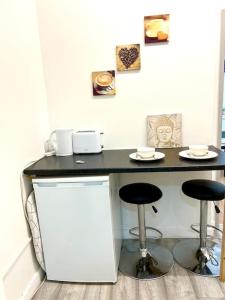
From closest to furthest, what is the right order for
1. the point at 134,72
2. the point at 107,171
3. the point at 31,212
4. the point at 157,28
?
the point at 107,171 < the point at 31,212 < the point at 157,28 < the point at 134,72

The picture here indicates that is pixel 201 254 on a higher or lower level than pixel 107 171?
lower

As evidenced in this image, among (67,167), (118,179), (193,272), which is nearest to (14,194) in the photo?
(67,167)

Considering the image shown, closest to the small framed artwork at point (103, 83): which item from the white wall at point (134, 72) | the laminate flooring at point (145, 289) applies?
the white wall at point (134, 72)

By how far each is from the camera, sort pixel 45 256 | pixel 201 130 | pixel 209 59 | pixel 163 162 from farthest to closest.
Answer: pixel 201 130
pixel 209 59
pixel 45 256
pixel 163 162

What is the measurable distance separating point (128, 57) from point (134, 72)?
0.43ft

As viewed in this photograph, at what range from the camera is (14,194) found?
65.0 inches

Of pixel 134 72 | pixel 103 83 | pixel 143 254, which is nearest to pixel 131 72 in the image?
pixel 134 72

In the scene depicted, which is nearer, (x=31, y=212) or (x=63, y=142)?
(x=31, y=212)

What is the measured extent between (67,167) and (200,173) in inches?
47.6

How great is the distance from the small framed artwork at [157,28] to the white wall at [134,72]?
5 centimetres

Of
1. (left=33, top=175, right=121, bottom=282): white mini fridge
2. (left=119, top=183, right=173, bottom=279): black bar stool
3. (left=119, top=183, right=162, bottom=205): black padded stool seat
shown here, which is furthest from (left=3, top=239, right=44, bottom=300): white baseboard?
(left=119, top=183, right=162, bottom=205): black padded stool seat

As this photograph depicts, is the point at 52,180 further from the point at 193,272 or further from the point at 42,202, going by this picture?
the point at 193,272

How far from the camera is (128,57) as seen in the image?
81.2 inches

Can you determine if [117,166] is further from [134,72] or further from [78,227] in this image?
[134,72]
